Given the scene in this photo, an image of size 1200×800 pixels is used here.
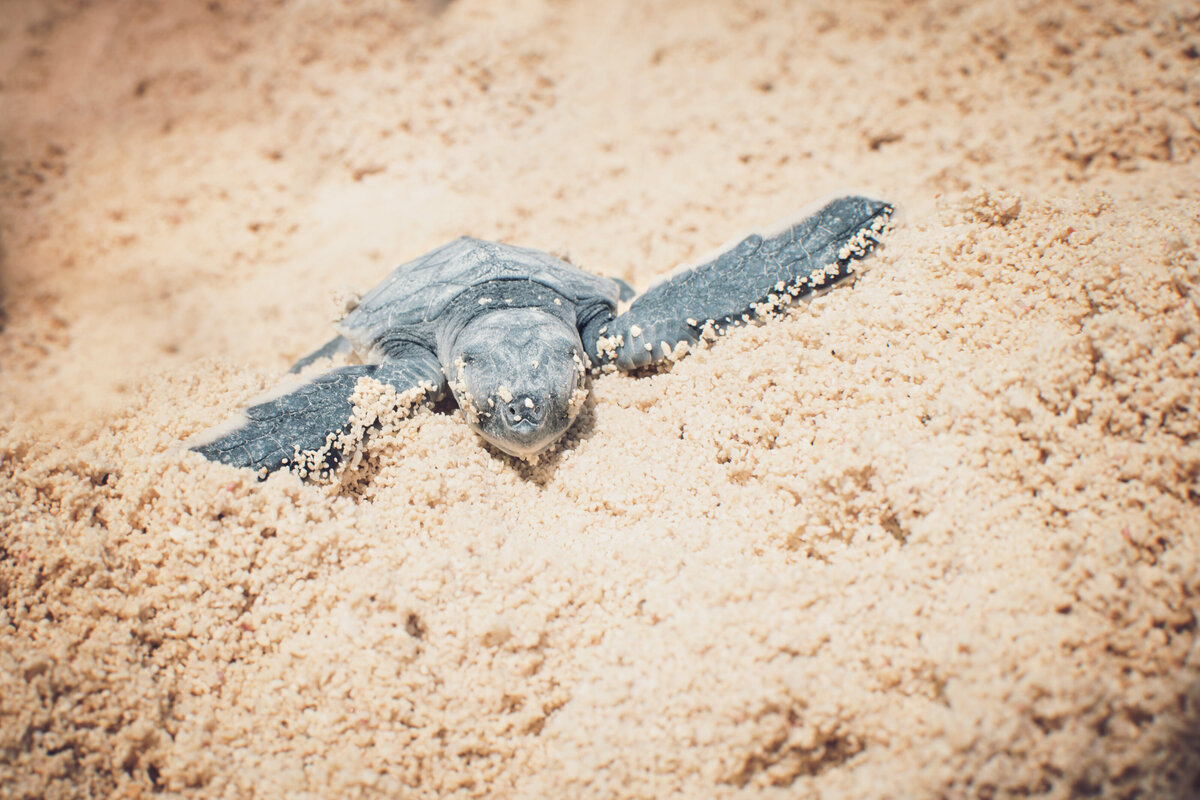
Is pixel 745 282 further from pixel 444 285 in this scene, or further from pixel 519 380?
pixel 444 285

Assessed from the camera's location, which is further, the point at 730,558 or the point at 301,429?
the point at 301,429

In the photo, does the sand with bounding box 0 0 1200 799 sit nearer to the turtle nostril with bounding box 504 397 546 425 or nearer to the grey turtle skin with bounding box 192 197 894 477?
the grey turtle skin with bounding box 192 197 894 477

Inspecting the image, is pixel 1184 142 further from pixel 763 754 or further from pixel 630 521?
pixel 763 754

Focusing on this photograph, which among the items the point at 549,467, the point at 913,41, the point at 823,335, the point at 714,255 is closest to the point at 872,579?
the point at 823,335

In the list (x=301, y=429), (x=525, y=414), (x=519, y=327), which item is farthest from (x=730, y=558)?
(x=301, y=429)

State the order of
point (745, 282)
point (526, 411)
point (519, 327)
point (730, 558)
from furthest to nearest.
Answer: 1. point (745, 282)
2. point (519, 327)
3. point (526, 411)
4. point (730, 558)

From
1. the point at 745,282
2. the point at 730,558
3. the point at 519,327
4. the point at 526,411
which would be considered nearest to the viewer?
the point at 730,558

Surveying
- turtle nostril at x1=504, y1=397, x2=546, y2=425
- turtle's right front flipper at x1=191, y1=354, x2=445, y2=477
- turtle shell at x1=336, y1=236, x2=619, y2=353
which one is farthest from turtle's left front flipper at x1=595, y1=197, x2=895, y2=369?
turtle's right front flipper at x1=191, y1=354, x2=445, y2=477
